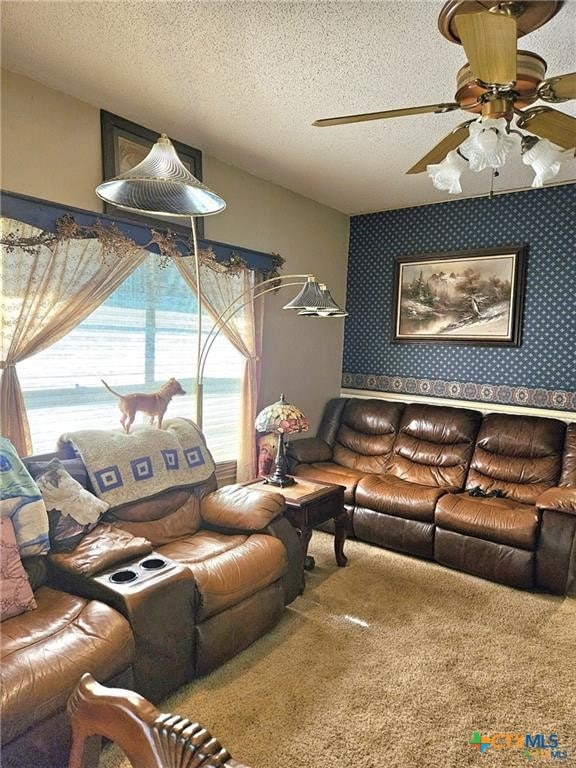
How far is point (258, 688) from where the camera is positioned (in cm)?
212

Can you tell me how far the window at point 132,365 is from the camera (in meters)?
2.76

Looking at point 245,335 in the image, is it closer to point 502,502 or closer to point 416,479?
point 416,479

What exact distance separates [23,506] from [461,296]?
370 centimetres

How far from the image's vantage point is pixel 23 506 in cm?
200

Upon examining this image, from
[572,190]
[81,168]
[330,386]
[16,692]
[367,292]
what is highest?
[572,190]

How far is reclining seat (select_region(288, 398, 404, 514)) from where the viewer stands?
4129 millimetres

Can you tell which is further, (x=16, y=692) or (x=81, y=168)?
(x=81, y=168)

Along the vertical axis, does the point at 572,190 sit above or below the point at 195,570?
above

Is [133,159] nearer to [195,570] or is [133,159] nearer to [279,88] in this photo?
[279,88]

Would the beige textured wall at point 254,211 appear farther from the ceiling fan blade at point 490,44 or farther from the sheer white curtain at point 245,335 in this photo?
the ceiling fan blade at point 490,44

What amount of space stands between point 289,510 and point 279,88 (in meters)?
2.25

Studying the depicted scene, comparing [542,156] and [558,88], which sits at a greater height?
[558,88]

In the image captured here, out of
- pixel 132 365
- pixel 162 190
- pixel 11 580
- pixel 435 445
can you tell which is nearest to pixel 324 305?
pixel 132 365

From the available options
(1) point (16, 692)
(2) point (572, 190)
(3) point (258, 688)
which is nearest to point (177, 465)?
(3) point (258, 688)
